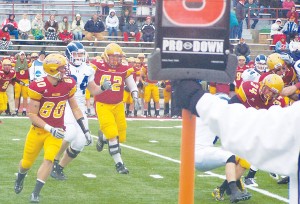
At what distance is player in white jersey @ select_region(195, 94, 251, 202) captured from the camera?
26.9 feet

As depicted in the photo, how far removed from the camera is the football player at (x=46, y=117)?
8.90m

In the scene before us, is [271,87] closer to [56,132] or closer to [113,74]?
[56,132]

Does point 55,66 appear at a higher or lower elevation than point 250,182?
higher

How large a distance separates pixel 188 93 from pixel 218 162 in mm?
5200

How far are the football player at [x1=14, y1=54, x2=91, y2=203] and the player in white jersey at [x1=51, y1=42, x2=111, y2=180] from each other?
1038 mm

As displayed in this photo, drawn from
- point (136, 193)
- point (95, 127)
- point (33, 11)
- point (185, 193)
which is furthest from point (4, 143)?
point (33, 11)

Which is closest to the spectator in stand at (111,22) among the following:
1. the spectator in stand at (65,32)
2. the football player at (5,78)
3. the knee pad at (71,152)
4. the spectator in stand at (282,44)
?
the spectator in stand at (65,32)

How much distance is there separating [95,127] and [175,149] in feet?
15.0

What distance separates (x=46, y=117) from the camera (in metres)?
9.13

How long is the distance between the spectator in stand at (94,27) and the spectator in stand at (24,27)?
6.29 ft

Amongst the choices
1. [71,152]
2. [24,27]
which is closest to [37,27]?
[24,27]

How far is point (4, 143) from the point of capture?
14953 mm

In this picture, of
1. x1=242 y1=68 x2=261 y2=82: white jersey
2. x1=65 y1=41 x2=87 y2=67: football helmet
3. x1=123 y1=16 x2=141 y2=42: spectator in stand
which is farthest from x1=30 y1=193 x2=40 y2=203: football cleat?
x1=123 y1=16 x2=141 y2=42: spectator in stand

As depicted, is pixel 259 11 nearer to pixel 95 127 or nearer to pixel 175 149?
pixel 95 127
